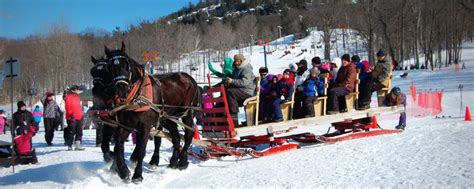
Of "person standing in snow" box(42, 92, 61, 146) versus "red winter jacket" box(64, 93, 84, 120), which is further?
"person standing in snow" box(42, 92, 61, 146)

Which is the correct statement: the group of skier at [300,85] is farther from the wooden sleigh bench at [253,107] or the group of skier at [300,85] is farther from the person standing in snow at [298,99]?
the wooden sleigh bench at [253,107]

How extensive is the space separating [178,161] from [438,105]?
16981 millimetres

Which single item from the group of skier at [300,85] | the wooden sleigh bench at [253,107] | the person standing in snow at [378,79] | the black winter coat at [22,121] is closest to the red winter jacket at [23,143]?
the black winter coat at [22,121]

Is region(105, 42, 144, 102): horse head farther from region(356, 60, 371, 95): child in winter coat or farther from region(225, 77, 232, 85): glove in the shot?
region(356, 60, 371, 95): child in winter coat

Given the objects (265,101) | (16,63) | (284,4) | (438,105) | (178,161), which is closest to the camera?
(178,161)

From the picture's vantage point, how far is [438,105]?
2198cm

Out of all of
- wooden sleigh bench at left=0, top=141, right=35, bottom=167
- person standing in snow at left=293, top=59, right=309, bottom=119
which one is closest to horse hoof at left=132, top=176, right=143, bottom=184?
person standing in snow at left=293, top=59, right=309, bottom=119

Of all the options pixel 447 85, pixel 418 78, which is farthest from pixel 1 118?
pixel 418 78

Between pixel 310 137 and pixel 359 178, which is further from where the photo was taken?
pixel 310 137

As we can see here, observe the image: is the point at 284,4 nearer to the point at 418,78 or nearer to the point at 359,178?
the point at 418,78

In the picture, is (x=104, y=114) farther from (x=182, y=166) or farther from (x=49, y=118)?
(x=49, y=118)

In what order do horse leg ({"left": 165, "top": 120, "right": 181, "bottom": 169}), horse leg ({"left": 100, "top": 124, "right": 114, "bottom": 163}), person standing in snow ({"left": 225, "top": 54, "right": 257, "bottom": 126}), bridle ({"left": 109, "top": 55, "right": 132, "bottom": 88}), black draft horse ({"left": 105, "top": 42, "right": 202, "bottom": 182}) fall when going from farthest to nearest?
person standing in snow ({"left": 225, "top": 54, "right": 257, "bottom": 126}) → horse leg ({"left": 165, "top": 120, "right": 181, "bottom": 169}) → horse leg ({"left": 100, "top": 124, "right": 114, "bottom": 163}) → black draft horse ({"left": 105, "top": 42, "right": 202, "bottom": 182}) → bridle ({"left": 109, "top": 55, "right": 132, "bottom": 88})

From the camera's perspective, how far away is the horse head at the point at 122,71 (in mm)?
→ 6945

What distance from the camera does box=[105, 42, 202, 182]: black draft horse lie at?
278 inches
